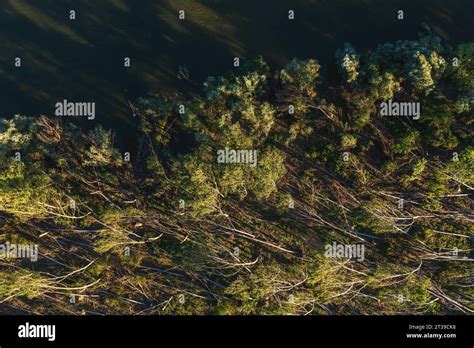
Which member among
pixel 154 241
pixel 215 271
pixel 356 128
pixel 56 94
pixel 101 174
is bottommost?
pixel 215 271

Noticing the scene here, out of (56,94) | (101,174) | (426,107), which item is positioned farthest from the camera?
(56,94)

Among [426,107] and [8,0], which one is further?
[8,0]

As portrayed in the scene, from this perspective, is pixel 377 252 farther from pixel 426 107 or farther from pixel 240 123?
pixel 240 123

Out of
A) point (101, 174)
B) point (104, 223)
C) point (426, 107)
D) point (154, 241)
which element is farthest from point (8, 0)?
point (426, 107)

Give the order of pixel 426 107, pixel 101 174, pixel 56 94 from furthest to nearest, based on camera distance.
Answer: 1. pixel 56 94
2. pixel 101 174
3. pixel 426 107

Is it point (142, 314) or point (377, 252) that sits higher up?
point (377, 252)
